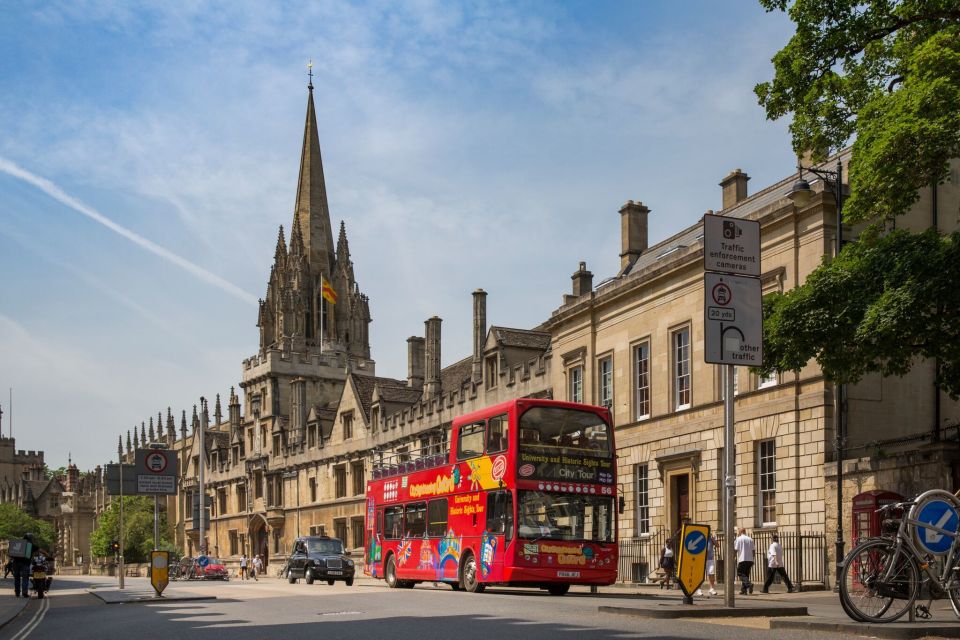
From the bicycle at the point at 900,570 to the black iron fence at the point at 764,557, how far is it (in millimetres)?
16262

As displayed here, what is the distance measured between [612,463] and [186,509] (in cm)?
8568

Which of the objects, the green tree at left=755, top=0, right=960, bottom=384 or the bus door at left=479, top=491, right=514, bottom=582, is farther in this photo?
the bus door at left=479, top=491, right=514, bottom=582

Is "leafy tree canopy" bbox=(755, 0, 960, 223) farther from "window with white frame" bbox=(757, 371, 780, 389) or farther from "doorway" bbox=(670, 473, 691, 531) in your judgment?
"doorway" bbox=(670, 473, 691, 531)

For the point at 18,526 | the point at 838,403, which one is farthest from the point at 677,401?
the point at 18,526

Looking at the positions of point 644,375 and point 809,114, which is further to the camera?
point 644,375

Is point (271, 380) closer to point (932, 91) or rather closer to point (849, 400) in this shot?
point (849, 400)

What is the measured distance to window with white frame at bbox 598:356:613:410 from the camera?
39.0 m

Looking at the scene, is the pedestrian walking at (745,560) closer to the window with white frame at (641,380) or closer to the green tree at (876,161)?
the green tree at (876,161)

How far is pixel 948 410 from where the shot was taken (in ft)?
102

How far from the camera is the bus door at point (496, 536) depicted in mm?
25219

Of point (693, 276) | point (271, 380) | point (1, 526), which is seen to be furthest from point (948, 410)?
point (1, 526)

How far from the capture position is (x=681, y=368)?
34812 millimetres

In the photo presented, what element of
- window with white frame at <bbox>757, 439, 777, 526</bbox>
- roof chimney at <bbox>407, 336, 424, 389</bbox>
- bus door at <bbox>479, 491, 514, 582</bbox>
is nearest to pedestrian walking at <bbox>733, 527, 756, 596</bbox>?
window with white frame at <bbox>757, 439, 777, 526</bbox>

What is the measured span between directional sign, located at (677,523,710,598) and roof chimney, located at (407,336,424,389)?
5386cm
